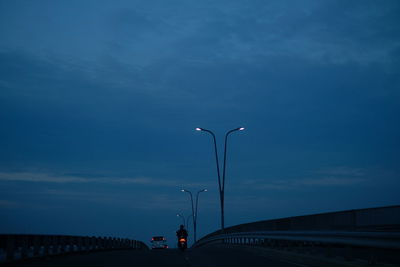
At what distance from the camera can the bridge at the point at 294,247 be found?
38.5 ft

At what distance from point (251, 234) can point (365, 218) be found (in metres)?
7.36

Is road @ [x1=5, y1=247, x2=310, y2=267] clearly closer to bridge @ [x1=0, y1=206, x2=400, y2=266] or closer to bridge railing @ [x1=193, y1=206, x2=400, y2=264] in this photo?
bridge @ [x1=0, y1=206, x2=400, y2=266]

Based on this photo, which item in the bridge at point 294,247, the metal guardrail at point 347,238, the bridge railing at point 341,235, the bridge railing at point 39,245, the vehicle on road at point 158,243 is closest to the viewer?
the metal guardrail at point 347,238

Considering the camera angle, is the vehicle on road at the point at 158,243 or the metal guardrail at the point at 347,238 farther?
the vehicle on road at the point at 158,243

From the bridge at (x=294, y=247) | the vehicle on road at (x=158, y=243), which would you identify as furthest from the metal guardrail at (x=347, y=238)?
the vehicle on road at (x=158, y=243)

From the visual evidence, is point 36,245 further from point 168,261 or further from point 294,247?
point 294,247

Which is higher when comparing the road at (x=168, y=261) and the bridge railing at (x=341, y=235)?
the bridge railing at (x=341, y=235)

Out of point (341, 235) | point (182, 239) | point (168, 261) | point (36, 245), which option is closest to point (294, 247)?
point (168, 261)

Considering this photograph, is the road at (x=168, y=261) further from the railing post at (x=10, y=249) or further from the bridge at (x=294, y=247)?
the railing post at (x=10, y=249)

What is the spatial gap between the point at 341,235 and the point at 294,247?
6.21m

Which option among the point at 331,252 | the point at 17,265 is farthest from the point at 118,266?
the point at 331,252

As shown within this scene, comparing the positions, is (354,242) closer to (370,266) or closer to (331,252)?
(370,266)

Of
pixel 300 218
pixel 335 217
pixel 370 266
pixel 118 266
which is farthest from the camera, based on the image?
pixel 300 218

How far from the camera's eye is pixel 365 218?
19.9 meters
